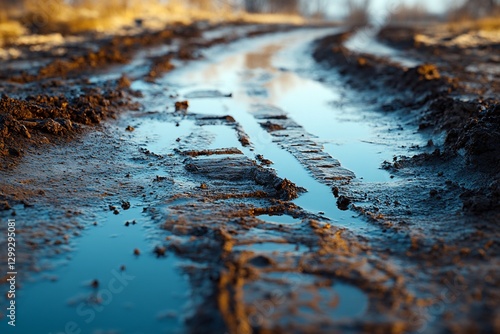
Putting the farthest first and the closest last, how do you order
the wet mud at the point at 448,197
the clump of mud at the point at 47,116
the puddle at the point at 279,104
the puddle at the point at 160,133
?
the puddle at the point at 160,133 → the clump of mud at the point at 47,116 → the puddle at the point at 279,104 → the wet mud at the point at 448,197

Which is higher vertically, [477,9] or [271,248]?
[477,9]

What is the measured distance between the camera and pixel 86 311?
10.4 ft

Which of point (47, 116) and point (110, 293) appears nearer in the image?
point (110, 293)

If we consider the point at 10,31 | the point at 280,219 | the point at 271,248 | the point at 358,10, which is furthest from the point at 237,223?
the point at 358,10

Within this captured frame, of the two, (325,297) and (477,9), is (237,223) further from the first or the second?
(477,9)

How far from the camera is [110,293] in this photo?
3.34m

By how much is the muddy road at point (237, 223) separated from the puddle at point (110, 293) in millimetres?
12

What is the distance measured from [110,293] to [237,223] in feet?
4.27

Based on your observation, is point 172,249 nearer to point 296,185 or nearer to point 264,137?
point 296,185

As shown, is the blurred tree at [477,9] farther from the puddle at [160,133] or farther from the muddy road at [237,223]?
the puddle at [160,133]

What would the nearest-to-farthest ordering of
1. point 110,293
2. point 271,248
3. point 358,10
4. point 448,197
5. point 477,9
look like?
point 110,293 < point 271,248 < point 448,197 < point 477,9 < point 358,10

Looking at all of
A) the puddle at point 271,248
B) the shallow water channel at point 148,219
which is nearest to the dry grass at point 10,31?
the shallow water channel at point 148,219

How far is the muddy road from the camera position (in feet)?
10.1

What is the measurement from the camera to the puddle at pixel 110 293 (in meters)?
3.06
